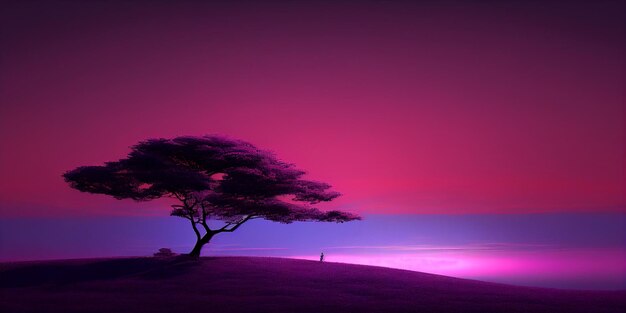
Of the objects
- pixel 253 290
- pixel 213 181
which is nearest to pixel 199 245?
pixel 213 181

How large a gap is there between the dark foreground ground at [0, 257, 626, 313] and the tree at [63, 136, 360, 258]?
4.09 metres

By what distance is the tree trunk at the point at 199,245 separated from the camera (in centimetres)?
5159

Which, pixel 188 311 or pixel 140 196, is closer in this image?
pixel 188 311

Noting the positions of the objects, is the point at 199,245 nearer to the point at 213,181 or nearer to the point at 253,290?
the point at 213,181

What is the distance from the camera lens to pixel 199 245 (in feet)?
171

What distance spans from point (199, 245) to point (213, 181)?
577cm

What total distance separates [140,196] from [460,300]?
2791cm

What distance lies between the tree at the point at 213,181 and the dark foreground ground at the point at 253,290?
4.09m

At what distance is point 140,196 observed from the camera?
52156 mm

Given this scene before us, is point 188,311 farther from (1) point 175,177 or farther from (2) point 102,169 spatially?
(2) point 102,169

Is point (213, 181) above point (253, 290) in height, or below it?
above

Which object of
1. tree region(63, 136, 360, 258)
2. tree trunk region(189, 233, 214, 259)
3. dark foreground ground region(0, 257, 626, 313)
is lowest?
dark foreground ground region(0, 257, 626, 313)

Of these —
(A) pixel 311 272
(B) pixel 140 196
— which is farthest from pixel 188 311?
(B) pixel 140 196

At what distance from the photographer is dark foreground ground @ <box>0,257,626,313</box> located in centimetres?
3412
